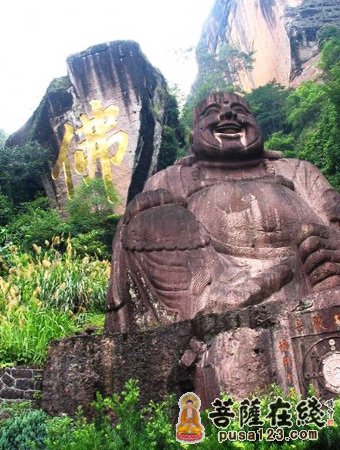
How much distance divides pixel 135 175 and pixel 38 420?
9.54 meters

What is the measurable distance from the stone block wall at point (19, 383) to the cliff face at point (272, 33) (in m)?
19.2

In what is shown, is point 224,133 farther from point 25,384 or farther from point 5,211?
point 5,211

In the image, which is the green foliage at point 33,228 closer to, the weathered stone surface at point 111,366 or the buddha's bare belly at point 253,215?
the buddha's bare belly at point 253,215

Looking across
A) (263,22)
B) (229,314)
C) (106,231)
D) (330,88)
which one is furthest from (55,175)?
(263,22)

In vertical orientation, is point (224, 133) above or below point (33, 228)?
below

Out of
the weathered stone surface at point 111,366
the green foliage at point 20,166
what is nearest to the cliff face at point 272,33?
the green foliage at point 20,166

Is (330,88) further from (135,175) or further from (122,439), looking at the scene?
(122,439)

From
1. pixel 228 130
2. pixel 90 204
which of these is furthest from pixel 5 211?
pixel 228 130

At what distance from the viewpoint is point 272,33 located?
87.4 feet

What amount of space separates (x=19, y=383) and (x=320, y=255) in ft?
9.96

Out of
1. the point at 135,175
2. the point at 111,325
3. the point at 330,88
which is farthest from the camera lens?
the point at 135,175

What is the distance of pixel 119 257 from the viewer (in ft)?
13.5

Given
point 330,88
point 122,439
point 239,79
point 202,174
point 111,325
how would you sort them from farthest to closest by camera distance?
point 239,79 < point 330,88 < point 202,174 < point 111,325 < point 122,439

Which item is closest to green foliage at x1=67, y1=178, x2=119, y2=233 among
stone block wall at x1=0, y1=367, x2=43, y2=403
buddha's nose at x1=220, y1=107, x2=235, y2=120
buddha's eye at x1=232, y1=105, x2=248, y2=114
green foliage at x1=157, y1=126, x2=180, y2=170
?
green foliage at x1=157, y1=126, x2=180, y2=170
